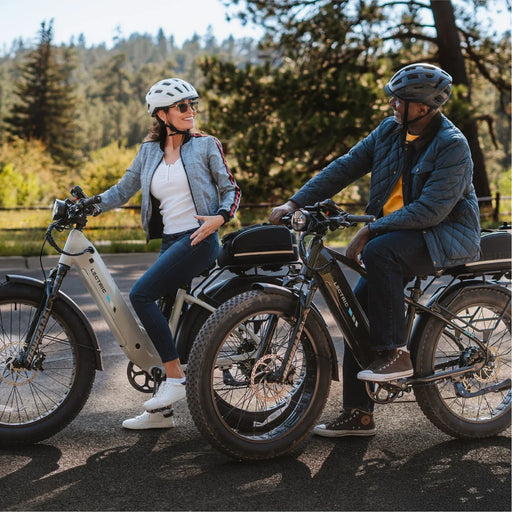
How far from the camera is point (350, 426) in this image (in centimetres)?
405

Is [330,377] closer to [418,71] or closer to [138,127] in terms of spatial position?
[418,71]

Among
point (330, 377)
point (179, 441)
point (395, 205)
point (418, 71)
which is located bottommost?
point (179, 441)

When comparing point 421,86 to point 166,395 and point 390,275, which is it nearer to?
point 390,275

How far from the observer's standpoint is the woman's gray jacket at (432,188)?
142 inches

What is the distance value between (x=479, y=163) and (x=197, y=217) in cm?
1665

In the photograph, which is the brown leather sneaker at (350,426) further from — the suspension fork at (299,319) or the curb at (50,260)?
the curb at (50,260)

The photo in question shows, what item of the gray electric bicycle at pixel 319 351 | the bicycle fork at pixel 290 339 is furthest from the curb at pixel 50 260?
the bicycle fork at pixel 290 339

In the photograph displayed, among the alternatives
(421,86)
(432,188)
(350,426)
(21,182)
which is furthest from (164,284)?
(21,182)

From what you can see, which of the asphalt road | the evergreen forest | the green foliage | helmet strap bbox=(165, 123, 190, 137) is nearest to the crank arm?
the asphalt road

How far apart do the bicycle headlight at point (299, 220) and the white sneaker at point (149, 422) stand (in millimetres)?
1382

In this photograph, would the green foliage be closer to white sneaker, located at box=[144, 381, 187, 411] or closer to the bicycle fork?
white sneaker, located at box=[144, 381, 187, 411]

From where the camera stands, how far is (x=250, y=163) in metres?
17.9

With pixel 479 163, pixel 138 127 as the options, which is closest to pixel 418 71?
pixel 479 163

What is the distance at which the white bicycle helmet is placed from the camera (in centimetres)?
405
